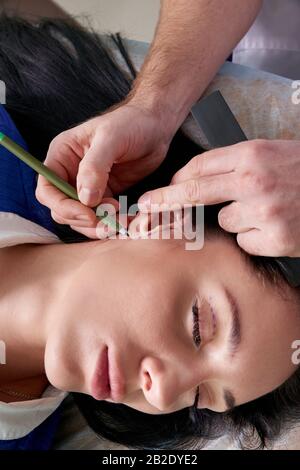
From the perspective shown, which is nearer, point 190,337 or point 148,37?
point 190,337

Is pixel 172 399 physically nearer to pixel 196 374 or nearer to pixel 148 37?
pixel 196 374

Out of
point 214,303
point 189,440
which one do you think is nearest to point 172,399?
point 214,303

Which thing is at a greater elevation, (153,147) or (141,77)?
(141,77)

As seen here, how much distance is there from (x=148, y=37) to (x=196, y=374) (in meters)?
1.13

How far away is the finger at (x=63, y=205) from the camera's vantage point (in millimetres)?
846

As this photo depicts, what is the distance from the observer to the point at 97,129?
89cm

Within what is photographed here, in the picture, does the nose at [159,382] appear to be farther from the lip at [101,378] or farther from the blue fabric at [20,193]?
the blue fabric at [20,193]

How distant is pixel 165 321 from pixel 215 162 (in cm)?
24

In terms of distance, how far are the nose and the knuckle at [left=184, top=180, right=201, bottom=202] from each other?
0.24 m

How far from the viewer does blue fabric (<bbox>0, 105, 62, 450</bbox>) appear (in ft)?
3.38

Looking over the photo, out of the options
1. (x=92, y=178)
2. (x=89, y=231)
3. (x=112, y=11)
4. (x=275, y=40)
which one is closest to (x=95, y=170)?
(x=92, y=178)

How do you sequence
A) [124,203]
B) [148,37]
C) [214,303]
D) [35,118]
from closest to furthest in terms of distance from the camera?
[214,303]
[124,203]
[35,118]
[148,37]

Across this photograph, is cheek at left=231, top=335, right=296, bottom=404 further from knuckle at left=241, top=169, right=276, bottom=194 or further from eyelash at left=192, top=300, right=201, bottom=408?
knuckle at left=241, top=169, right=276, bottom=194

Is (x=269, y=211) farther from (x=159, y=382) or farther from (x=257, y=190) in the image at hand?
(x=159, y=382)
